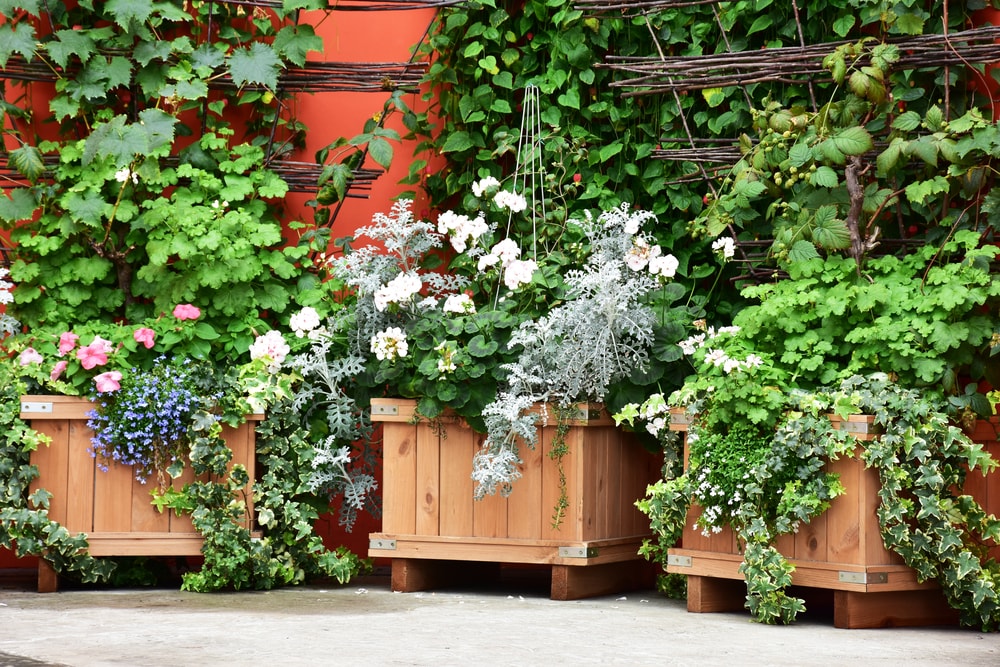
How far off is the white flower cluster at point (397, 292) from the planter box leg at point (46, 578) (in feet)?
5.01

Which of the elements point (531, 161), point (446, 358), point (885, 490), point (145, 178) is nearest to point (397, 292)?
point (446, 358)

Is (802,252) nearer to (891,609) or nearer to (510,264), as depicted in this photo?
(510,264)

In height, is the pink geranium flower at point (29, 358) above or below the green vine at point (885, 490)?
above

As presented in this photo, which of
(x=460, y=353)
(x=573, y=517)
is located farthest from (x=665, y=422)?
(x=460, y=353)

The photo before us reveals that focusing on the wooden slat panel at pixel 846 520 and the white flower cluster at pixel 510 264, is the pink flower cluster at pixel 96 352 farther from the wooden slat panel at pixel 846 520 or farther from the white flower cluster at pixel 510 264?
the wooden slat panel at pixel 846 520

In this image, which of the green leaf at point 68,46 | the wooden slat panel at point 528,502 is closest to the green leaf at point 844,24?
the wooden slat panel at point 528,502

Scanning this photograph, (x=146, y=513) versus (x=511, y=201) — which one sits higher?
(x=511, y=201)

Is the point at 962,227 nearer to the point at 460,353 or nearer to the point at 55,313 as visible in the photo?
the point at 460,353

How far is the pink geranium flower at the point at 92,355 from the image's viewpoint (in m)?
4.35

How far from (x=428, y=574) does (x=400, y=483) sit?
0.38 meters

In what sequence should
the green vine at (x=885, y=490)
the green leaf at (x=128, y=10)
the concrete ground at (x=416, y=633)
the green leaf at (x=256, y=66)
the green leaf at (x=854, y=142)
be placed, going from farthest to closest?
the green leaf at (x=256, y=66) < the green leaf at (x=128, y=10) < the green leaf at (x=854, y=142) < the green vine at (x=885, y=490) < the concrete ground at (x=416, y=633)

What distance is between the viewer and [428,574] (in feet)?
14.9

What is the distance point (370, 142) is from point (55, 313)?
142 cm

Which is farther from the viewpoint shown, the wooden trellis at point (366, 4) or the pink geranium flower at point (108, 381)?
the wooden trellis at point (366, 4)
